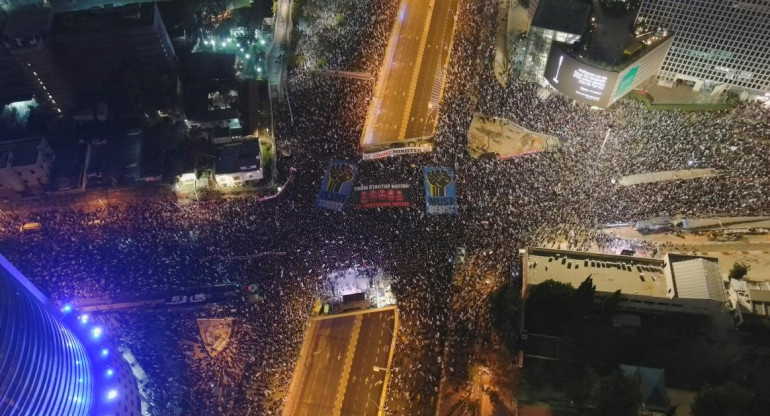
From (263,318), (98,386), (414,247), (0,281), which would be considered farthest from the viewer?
(414,247)

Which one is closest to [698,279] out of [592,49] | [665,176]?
[665,176]

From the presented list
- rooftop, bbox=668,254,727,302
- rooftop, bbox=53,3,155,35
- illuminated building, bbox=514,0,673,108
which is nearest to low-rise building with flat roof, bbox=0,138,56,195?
rooftop, bbox=53,3,155,35

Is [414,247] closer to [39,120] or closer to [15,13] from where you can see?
[39,120]

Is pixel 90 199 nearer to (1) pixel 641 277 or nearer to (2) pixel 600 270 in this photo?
(2) pixel 600 270

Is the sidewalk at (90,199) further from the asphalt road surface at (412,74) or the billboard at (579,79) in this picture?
the billboard at (579,79)

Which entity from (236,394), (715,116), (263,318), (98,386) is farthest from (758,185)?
(98,386)

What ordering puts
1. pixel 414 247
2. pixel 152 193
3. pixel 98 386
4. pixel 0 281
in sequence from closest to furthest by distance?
pixel 0 281 < pixel 98 386 < pixel 414 247 < pixel 152 193

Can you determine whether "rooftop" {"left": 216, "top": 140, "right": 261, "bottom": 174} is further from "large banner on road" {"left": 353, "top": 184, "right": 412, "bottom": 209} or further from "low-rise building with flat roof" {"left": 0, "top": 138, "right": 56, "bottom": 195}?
"low-rise building with flat roof" {"left": 0, "top": 138, "right": 56, "bottom": 195}
